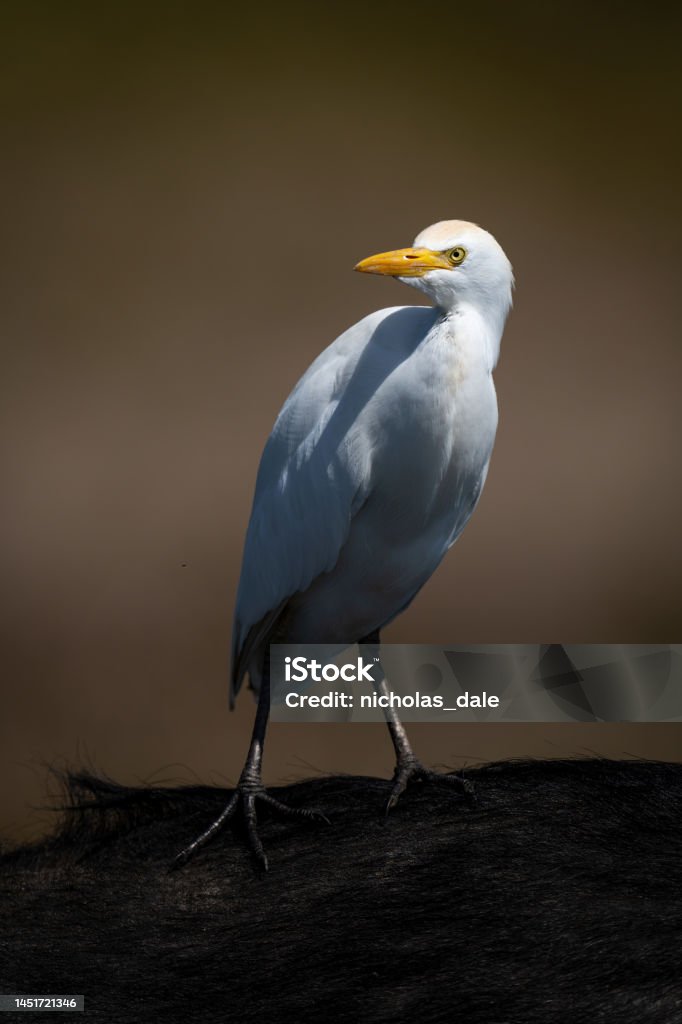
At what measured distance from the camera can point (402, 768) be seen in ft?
4.17

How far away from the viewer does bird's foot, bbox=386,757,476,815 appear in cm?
115

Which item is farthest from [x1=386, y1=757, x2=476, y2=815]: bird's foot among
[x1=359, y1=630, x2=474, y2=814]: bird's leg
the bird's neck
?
the bird's neck

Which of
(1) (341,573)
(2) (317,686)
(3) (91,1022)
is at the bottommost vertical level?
(3) (91,1022)

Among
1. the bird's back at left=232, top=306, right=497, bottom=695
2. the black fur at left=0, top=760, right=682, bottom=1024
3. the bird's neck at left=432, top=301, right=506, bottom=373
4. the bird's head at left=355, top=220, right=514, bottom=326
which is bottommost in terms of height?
the black fur at left=0, top=760, right=682, bottom=1024

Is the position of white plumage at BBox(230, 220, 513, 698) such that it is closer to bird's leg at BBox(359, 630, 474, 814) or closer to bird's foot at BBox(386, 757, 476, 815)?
bird's leg at BBox(359, 630, 474, 814)

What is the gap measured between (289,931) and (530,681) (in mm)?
734

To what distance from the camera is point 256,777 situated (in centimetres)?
125

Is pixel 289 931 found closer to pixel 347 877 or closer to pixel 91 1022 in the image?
pixel 347 877

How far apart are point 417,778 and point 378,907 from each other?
0.26 m

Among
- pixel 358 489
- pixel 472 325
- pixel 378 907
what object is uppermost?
pixel 472 325

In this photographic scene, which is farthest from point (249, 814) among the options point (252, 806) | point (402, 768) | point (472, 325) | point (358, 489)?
point (472, 325)

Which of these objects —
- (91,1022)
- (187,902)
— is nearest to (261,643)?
(187,902)

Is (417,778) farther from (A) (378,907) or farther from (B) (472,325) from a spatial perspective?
(B) (472,325)

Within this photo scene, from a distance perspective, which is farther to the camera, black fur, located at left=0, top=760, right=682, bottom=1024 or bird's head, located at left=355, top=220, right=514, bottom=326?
bird's head, located at left=355, top=220, right=514, bottom=326
